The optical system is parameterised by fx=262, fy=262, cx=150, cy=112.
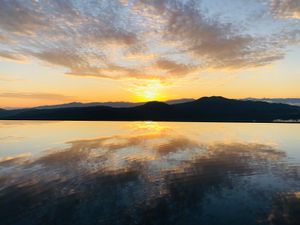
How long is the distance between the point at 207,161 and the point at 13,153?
3347cm

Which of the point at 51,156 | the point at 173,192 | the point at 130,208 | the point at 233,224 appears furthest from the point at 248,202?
the point at 51,156

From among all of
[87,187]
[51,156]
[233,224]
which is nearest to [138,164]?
[87,187]

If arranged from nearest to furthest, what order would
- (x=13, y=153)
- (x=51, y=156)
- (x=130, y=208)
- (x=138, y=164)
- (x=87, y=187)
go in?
(x=130, y=208), (x=87, y=187), (x=138, y=164), (x=51, y=156), (x=13, y=153)

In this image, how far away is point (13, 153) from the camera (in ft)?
152

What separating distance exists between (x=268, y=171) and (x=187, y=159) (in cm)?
1174

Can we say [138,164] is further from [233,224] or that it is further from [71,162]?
[233,224]

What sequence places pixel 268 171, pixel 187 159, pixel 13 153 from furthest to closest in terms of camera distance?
pixel 13 153 → pixel 187 159 → pixel 268 171

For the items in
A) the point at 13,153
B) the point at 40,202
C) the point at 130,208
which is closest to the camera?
the point at 130,208

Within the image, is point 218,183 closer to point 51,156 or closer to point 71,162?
point 71,162

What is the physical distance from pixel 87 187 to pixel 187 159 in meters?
18.5

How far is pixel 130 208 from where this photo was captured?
64.4ft

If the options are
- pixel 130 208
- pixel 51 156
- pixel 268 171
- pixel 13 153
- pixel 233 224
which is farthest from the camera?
pixel 13 153

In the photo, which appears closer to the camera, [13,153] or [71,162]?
[71,162]

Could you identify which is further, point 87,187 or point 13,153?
point 13,153
